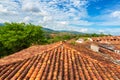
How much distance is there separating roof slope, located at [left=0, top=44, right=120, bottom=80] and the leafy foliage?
3797 cm

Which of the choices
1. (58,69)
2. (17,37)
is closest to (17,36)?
(17,37)

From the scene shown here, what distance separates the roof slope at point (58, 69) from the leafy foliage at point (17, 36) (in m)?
38.0

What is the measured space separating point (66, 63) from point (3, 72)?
131 inches

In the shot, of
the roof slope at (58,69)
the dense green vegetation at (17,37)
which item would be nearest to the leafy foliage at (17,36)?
the dense green vegetation at (17,37)

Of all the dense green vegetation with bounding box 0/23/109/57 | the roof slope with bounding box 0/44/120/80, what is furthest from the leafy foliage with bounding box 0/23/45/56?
the roof slope with bounding box 0/44/120/80

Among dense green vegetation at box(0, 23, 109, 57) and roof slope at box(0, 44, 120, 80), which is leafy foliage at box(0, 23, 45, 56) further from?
roof slope at box(0, 44, 120, 80)

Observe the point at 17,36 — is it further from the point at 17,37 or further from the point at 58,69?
the point at 58,69

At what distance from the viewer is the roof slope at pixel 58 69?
998 centimetres

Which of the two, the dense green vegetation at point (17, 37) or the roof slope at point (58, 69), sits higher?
the roof slope at point (58, 69)

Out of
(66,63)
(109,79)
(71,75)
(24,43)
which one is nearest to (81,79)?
(71,75)

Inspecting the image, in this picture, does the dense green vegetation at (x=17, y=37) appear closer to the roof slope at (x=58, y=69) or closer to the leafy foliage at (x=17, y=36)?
the leafy foliage at (x=17, y=36)

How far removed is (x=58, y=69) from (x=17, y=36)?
41.4 meters

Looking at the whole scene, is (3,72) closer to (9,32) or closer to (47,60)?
(47,60)

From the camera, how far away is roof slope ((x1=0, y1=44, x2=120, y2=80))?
9977mm
